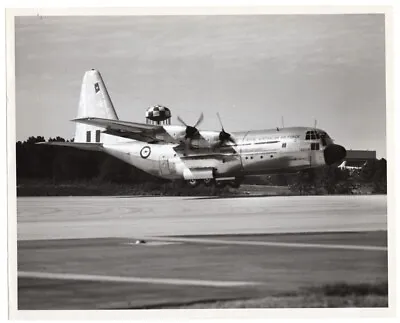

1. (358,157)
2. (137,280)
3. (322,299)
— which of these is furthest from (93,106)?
(322,299)

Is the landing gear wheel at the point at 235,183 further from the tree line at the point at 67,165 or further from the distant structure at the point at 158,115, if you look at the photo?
the distant structure at the point at 158,115

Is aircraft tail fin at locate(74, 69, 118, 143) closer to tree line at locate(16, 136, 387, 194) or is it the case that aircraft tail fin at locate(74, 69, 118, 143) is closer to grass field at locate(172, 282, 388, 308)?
tree line at locate(16, 136, 387, 194)

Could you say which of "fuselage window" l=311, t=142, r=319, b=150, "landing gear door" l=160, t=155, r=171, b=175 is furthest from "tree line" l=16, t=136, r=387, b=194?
"fuselage window" l=311, t=142, r=319, b=150

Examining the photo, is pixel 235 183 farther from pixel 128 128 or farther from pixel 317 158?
pixel 128 128

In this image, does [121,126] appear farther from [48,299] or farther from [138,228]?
[48,299]

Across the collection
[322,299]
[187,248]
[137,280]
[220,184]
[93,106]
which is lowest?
[322,299]

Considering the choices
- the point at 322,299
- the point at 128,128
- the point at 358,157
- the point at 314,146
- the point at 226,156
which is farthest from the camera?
the point at 226,156
